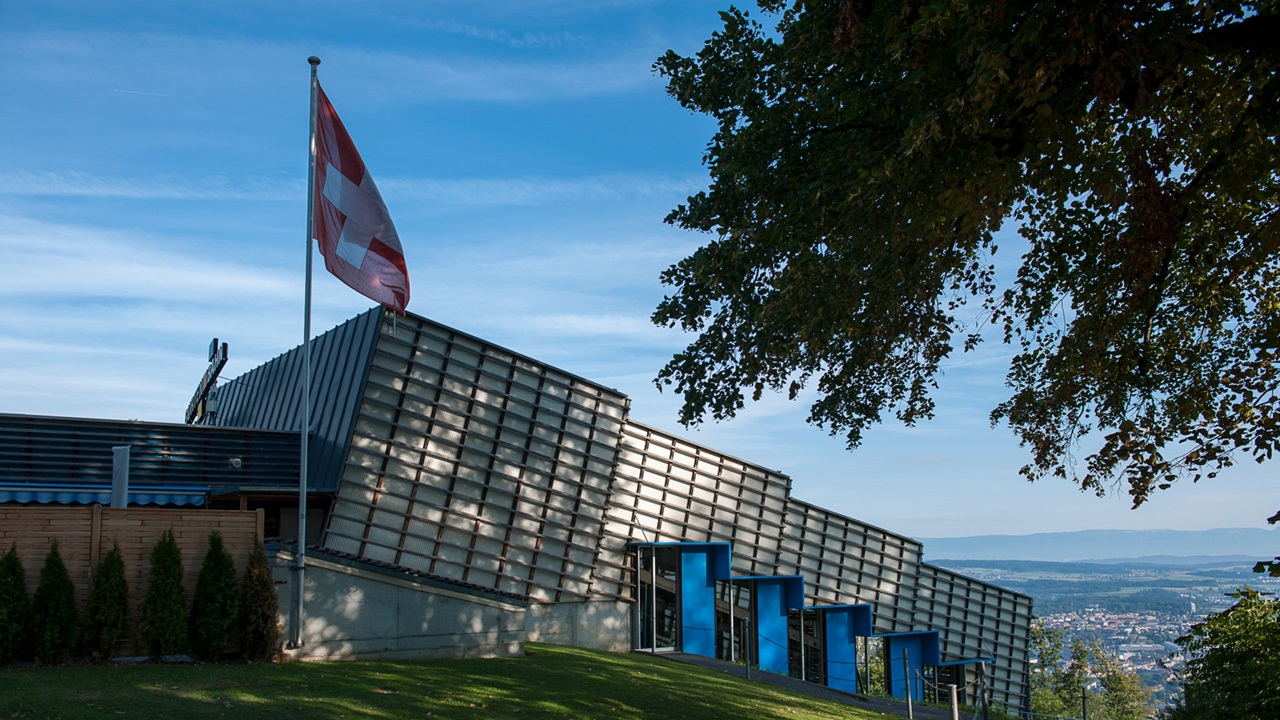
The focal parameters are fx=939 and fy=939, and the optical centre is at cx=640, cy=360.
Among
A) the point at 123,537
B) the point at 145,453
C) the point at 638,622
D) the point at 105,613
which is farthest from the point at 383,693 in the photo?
the point at 638,622

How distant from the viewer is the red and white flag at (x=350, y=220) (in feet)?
53.6

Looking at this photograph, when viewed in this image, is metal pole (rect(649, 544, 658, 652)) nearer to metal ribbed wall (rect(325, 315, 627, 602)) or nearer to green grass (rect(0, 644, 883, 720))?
metal ribbed wall (rect(325, 315, 627, 602))

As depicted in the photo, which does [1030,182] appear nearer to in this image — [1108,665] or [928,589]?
[928,589]

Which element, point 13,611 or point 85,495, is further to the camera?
point 85,495

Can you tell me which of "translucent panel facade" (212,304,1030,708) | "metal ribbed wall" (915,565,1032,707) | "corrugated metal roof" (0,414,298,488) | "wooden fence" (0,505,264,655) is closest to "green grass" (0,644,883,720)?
"wooden fence" (0,505,264,655)

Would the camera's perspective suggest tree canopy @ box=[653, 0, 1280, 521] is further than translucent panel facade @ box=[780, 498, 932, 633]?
No

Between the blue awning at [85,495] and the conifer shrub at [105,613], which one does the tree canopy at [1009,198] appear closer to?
the conifer shrub at [105,613]

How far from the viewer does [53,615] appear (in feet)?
43.9

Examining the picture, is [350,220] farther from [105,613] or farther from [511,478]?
[511,478]

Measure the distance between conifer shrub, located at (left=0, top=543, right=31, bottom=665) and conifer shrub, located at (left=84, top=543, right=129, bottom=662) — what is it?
2.52 feet

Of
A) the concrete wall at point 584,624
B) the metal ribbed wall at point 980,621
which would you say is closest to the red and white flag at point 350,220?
the concrete wall at point 584,624

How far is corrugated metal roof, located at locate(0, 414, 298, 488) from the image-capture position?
22547 millimetres

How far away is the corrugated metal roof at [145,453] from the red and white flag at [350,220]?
382 inches

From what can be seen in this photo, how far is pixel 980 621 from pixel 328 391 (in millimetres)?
28113
